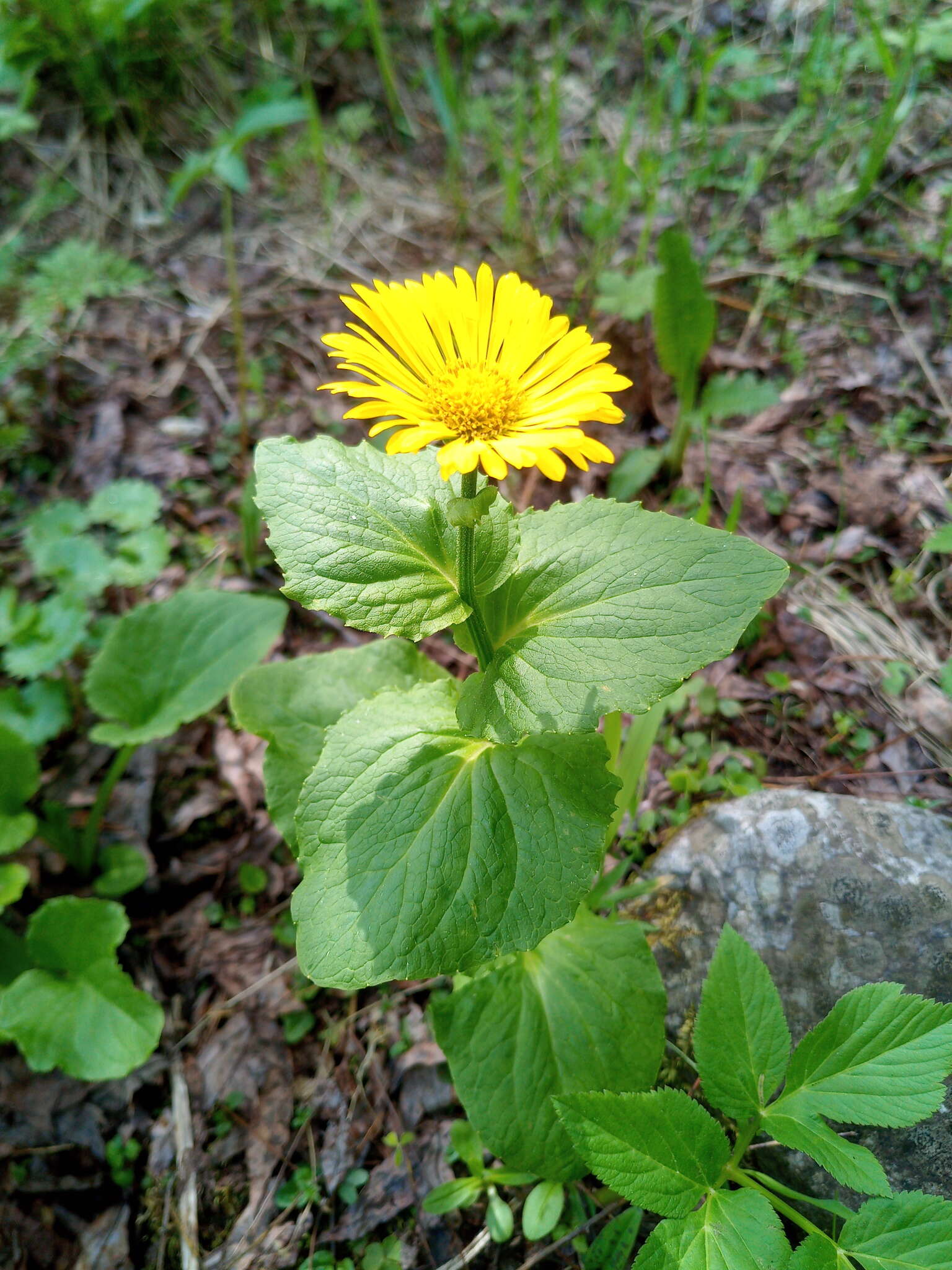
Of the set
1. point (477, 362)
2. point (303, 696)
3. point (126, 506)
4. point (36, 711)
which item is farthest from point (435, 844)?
point (126, 506)

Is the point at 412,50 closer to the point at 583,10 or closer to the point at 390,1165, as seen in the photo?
the point at 583,10

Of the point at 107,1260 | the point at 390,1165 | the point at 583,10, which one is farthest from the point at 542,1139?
the point at 583,10

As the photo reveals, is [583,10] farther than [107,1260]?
Yes

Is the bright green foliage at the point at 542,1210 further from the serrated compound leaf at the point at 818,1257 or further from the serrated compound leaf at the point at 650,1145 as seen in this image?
the serrated compound leaf at the point at 818,1257

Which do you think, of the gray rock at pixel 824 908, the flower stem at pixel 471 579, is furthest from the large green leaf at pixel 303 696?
the gray rock at pixel 824 908

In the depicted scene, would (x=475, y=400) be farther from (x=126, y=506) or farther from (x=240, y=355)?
(x=240, y=355)

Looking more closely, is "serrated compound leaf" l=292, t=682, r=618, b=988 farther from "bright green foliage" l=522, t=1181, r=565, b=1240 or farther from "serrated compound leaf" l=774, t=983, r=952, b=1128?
"bright green foliage" l=522, t=1181, r=565, b=1240
